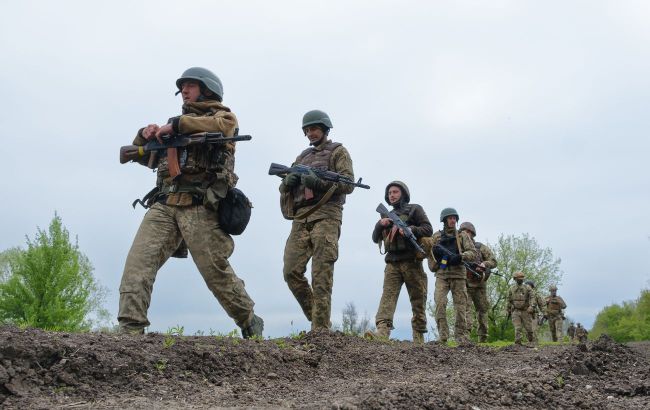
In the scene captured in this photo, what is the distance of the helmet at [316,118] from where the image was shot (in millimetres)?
8539

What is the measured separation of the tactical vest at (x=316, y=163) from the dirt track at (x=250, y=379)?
2.17 m

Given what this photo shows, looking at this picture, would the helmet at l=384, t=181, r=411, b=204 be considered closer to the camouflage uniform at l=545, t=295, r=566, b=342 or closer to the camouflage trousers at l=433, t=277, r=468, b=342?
the camouflage trousers at l=433, t=277, r=468, b=342

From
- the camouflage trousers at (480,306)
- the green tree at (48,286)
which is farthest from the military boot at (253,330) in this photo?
the green tree at (48,286)

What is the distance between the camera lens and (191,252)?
6098 mm

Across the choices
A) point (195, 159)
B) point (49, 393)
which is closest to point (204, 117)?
point (195, 159)

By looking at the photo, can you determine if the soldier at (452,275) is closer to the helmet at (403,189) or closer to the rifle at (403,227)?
the helmet at (403,189)

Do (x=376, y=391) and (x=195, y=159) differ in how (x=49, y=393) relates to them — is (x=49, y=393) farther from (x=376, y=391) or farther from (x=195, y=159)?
(x=195, y=159)

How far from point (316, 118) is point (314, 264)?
196 centimetres

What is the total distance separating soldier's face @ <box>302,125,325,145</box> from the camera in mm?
8602

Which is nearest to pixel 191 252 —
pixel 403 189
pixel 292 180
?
pixel 292 180

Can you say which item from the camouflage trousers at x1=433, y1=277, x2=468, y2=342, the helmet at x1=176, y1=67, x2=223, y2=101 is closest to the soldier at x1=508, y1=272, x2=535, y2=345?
the camouflage trousers at x1=433, y1=277, x2=468, y2=342

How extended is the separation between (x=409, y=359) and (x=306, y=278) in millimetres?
1908

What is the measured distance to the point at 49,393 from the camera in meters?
4.12

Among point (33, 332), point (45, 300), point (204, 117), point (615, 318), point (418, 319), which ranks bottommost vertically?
point (33, 332)
